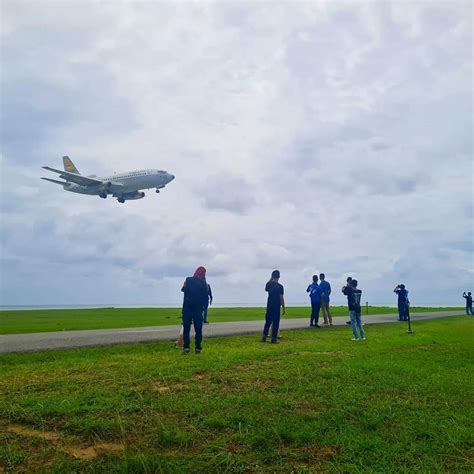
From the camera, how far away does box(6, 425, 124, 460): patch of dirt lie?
4.99 m

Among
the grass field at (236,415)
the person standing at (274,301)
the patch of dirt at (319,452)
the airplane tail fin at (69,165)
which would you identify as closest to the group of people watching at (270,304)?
the person standing at (274,301)

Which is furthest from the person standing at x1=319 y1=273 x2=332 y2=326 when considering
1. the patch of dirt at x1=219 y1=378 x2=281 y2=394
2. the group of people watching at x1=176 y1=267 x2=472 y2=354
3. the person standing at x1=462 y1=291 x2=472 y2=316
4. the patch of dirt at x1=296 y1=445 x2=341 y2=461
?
the person standing at x1=462 y1=291 x2=472 y2=316

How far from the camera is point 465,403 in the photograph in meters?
6.94

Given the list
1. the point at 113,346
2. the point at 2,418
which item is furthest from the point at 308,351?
the point at 2,418

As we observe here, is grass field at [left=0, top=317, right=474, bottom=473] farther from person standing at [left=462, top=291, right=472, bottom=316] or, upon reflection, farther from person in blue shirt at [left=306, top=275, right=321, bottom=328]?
person standing at [left=462, top=291, right=472, bottom=316]

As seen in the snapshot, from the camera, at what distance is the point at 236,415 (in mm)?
6043

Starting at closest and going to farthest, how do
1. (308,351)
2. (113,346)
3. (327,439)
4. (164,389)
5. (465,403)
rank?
(327,439) < (465,403) < (164,389) < (308,351) < (113,346)

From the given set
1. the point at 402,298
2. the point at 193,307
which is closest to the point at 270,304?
the point at 193,307

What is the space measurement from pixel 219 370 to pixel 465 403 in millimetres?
4206

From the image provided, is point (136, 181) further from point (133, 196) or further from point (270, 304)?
point (270, 304)

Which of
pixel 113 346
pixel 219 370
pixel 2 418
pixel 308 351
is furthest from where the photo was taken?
pixel 113 346

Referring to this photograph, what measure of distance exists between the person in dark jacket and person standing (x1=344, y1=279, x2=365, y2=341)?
19.6 ft

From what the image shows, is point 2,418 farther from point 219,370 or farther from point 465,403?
point 465,403

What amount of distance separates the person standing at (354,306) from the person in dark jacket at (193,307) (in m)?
5.97
